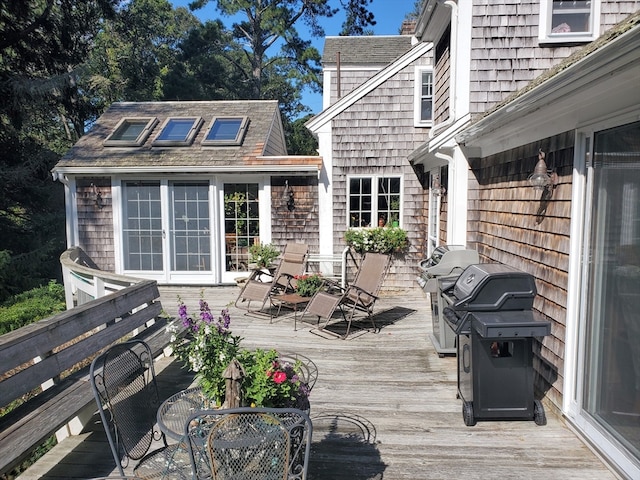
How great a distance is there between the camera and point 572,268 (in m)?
3.03

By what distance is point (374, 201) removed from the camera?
26.6ft

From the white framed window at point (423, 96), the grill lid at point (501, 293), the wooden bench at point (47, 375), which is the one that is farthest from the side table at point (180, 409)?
the white framed window at point (423, 96)

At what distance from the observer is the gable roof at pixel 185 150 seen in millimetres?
7895

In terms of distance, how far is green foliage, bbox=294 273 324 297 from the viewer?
20.3 ft

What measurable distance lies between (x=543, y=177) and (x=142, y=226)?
23.7ft

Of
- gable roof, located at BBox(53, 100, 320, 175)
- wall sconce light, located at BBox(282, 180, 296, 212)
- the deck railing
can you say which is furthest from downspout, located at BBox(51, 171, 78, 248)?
wall sconce light, located at BBox(282, 180, 296, 212)

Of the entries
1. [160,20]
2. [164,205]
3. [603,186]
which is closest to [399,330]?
[603,186]

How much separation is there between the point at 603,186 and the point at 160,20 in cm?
2351

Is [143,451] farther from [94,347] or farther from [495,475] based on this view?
[495,475]

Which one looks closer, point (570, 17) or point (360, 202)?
point (570, 17)

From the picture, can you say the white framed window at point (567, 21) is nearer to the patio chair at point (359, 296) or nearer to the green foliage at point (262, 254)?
the patio chair at point (359, 296)

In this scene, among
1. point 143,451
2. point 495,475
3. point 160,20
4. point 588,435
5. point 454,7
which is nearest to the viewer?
point 143,451

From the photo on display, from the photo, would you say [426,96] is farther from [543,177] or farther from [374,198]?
[543,177]

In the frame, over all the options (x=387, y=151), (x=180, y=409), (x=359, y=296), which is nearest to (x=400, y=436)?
(x=180, y=409)
